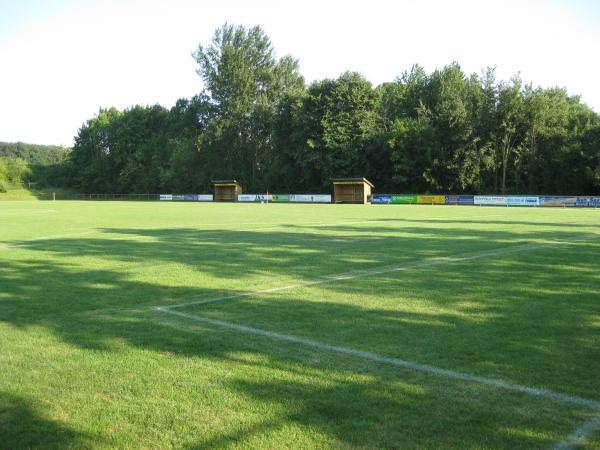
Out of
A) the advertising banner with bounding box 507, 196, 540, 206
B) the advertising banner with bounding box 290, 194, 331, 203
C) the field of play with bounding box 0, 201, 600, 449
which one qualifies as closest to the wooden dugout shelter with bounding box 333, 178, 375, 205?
the advertising banner with bounding box 290, 194, 331, 203

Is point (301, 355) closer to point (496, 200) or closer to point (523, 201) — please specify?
point (523, 201)

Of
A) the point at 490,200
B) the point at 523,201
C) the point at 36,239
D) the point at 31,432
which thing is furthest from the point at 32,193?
the point at 31,432

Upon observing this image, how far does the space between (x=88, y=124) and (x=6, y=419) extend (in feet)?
383

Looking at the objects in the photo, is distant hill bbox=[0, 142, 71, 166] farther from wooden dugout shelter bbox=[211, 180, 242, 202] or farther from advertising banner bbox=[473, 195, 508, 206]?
advertising banner bbox=[473, 195, 508, 206]

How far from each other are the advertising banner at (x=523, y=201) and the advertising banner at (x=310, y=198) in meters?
20.8

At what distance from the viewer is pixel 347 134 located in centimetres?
7088

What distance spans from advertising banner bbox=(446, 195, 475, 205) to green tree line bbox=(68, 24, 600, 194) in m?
4.54

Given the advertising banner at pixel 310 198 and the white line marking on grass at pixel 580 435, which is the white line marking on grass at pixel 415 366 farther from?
the advertising banner at pixel 310 198

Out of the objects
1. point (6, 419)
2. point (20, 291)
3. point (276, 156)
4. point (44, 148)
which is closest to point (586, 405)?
point (6, 419)

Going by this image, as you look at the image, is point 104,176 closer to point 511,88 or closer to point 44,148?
point 511,88

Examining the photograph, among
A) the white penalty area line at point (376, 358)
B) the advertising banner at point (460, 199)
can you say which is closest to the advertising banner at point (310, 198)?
the advertising banner at point (460, 199)

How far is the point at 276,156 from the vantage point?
8025 cm

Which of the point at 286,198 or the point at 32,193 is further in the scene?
the point at 32,193

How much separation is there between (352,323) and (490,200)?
5268cm
